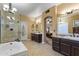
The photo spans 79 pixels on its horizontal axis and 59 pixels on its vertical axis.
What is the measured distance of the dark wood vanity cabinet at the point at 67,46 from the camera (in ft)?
12.4

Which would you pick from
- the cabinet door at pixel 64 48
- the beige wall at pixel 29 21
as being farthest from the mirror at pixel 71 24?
the beige wall at pixel 29 21

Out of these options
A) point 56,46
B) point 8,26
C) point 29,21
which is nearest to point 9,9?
point 8,26

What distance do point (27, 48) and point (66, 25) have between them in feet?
4.82

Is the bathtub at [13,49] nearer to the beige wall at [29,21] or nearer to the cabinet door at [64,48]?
the beige wall at [29,21]

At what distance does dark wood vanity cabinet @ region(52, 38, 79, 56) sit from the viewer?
3.77m

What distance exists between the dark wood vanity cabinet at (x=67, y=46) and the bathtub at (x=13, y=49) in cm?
108

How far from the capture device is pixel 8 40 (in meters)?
3.38

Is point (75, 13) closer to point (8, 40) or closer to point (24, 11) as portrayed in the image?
point (24, 11)

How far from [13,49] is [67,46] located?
168 cm

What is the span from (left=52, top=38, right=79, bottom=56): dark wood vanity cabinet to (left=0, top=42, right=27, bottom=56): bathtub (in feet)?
3.53

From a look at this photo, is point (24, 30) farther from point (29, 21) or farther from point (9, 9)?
point (9, 9)

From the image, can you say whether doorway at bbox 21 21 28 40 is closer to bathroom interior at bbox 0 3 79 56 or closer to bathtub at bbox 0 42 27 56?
bathroom interior at bbox 0 3 79 56

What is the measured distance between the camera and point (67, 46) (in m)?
4.17

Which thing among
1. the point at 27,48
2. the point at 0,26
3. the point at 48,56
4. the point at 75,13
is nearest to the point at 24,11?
the point at 0,26
